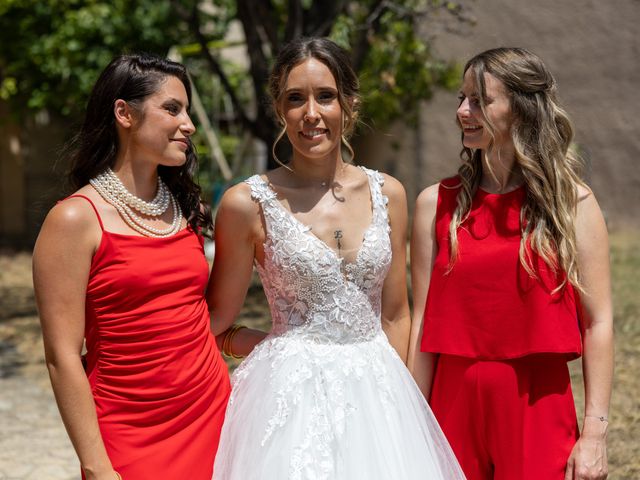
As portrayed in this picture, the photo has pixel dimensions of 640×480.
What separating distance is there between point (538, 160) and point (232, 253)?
1086 millimetres

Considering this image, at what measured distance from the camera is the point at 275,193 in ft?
9.74

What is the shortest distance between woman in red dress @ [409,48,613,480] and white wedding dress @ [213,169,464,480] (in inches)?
6.5

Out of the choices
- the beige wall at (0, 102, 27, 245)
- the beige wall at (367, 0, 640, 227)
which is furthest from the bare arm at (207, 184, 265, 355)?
the beige wall at (0, 102, 27, 245)

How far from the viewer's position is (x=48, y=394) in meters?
6.95

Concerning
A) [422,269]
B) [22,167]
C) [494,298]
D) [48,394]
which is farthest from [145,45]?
[494,298]

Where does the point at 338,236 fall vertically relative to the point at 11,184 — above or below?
above

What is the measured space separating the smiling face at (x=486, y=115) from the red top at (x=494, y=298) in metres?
0.19

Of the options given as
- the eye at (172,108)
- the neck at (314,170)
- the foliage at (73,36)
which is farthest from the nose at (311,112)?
the foliage at (73,36)

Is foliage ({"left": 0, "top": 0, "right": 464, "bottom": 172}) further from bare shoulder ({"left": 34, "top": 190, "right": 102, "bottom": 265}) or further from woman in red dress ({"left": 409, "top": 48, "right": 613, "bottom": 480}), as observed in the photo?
bare shoulder ({"left": 34, "top": 190, "right": 102, "bottom": 265})

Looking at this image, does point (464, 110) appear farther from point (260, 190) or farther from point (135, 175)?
point (135, 175)

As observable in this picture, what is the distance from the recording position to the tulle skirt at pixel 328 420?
2658mm

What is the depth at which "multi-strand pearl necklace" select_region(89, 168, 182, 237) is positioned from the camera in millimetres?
2629

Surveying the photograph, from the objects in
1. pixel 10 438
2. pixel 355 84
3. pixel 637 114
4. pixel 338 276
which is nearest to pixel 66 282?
pixel 338 276

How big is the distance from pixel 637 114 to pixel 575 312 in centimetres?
1076
